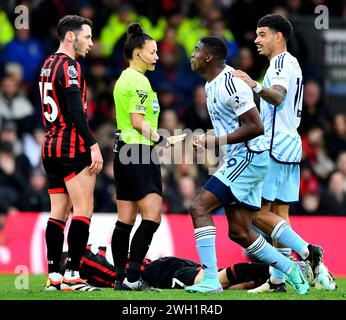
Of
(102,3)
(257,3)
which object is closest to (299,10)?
(257,3)

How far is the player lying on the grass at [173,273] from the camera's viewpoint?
32.5 ft

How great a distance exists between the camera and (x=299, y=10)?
60.1 feet

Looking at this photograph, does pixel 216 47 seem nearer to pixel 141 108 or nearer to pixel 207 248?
pixel 141 108

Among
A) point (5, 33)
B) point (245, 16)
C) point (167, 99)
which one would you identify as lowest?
point (167, 99)

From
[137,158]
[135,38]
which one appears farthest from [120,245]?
[135,38]

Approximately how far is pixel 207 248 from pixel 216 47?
177cm

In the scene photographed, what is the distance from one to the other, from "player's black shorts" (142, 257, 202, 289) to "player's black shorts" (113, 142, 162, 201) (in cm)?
100

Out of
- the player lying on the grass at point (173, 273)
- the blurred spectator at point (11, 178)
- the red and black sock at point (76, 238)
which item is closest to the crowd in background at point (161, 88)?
the blurred spectator at point (11, 178)

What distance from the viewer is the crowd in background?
15094mm

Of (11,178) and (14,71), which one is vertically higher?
(14,71)

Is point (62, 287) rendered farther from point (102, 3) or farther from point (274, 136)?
point (102, 3)

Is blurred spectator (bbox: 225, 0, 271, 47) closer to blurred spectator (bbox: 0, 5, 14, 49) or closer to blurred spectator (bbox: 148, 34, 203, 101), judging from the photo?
blurred spectator (bbox: 148, 34, 203, 101)

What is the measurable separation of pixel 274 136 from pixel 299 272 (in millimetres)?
1343

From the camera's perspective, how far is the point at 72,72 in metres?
9.44
